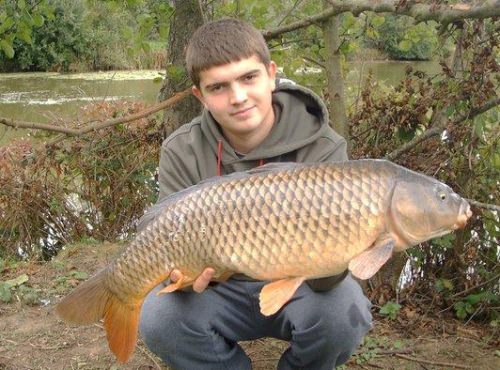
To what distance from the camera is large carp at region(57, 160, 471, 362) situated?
4.43ft

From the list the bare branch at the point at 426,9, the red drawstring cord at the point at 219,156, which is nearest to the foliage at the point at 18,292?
the red drawstring cord at the point at 219,156

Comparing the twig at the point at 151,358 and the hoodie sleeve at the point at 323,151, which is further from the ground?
the hoodie sleeve at the point at 323,151

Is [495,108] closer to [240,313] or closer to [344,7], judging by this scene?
[344,7]

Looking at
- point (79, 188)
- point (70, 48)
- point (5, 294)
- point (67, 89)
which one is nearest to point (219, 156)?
point (5, 294)

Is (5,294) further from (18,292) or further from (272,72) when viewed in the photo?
(272,72)

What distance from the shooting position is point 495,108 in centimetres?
237

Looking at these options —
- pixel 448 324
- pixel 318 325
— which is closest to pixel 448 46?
pixel 448 324

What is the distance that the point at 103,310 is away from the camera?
164 cm

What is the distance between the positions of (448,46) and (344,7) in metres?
0.85

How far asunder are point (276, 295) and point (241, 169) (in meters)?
0.50

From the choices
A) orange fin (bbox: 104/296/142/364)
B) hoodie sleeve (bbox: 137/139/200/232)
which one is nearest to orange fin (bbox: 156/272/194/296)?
orange fin (bbox: 104/296/142/364)

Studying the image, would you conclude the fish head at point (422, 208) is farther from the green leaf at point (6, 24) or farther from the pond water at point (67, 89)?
the pond water at point (67, 89)

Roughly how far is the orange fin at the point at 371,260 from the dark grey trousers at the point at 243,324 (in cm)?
34

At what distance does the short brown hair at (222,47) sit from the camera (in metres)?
1.74
